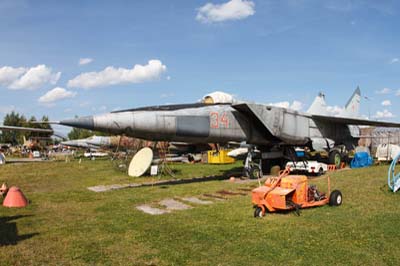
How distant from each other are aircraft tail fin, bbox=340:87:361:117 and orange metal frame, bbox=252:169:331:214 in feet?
54.6

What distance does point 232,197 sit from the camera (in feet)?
36.8

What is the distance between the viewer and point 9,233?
7406 mm

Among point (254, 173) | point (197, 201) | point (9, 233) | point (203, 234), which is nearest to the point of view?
point (203, 234)

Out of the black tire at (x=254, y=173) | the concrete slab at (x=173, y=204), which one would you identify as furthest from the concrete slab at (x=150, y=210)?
the black tire at (x=254, y=173)

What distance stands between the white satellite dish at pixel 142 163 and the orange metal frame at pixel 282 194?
33.7ft

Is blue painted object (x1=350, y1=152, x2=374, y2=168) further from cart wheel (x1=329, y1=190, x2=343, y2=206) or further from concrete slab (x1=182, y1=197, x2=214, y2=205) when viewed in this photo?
concrete slab (x1=182, y1=197, x2=214, y2=205)

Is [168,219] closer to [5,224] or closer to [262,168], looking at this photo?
[5,224]

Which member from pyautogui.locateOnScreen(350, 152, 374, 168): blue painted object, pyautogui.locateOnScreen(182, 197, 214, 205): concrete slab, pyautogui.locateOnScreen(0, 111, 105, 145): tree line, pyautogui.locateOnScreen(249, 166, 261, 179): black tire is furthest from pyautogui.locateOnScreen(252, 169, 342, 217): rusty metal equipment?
pyautogui.locateOnScreen(0, 111, 105, 145): tree line

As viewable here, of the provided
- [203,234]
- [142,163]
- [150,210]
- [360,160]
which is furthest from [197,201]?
[360,160]

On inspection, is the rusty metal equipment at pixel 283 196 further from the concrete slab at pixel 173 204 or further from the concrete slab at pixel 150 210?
the concrete slab at pixel 150 210

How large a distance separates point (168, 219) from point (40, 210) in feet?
13.0

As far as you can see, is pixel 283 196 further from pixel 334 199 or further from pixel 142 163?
pixel 142 163

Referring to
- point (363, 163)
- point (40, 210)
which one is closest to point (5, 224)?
point (40, 210)

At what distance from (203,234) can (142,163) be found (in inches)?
477
